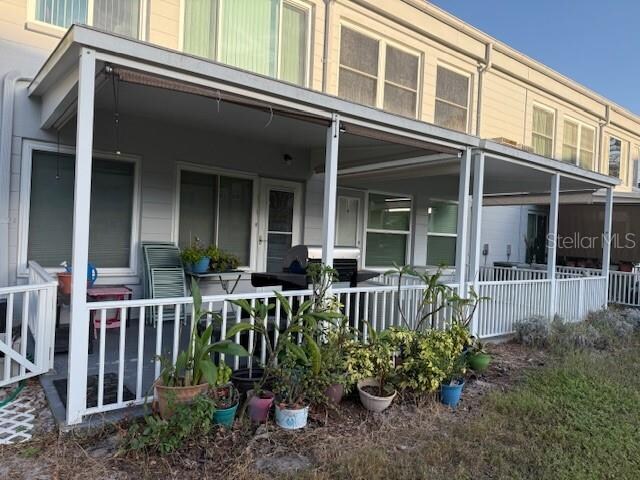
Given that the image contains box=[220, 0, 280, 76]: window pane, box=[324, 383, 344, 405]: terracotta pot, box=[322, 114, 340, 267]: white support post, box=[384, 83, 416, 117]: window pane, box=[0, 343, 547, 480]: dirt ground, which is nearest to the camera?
box=[0, 343, 547, 480]: dirt ground

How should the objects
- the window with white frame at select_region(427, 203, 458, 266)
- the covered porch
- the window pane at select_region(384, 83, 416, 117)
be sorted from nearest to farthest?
1. the covered porch
2. the window pane at select_region(384, 83, 416, 117)
3. the window with white frame at select_region(427, 203, 458, 266)

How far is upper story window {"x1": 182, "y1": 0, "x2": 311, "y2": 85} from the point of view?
5.85m

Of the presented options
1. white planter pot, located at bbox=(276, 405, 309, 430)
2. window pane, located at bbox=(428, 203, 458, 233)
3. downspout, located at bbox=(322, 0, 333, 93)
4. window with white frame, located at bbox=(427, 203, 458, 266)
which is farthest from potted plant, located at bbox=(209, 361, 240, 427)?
window pane, located at bbox=(428, 203, 458, 233)

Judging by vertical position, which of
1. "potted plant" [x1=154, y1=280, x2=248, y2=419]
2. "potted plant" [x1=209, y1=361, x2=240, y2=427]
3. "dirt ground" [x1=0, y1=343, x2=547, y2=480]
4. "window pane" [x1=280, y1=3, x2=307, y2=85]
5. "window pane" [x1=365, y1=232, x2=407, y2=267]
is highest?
"window pane" [x1=280, y1=3, x2=307, y2=85]

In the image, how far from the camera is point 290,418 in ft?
10.4

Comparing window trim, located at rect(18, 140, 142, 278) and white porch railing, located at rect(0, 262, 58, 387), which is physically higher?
window trim, located at rect(18, 140, 142, 278)

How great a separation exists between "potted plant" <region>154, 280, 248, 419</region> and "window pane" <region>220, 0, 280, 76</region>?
4133 millimetres

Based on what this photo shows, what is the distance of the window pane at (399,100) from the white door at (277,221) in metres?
2.41

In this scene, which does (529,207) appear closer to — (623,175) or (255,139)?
(623,175)

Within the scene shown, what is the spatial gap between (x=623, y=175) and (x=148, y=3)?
13.2m

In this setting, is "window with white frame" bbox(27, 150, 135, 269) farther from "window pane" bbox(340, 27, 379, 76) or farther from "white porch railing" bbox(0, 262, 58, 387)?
"window pane" bbox(340, 27, 379, 76)

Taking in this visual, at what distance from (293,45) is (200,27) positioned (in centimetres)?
148

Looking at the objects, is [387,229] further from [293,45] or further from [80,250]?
[80,250]

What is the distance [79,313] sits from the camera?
293 centimetres
